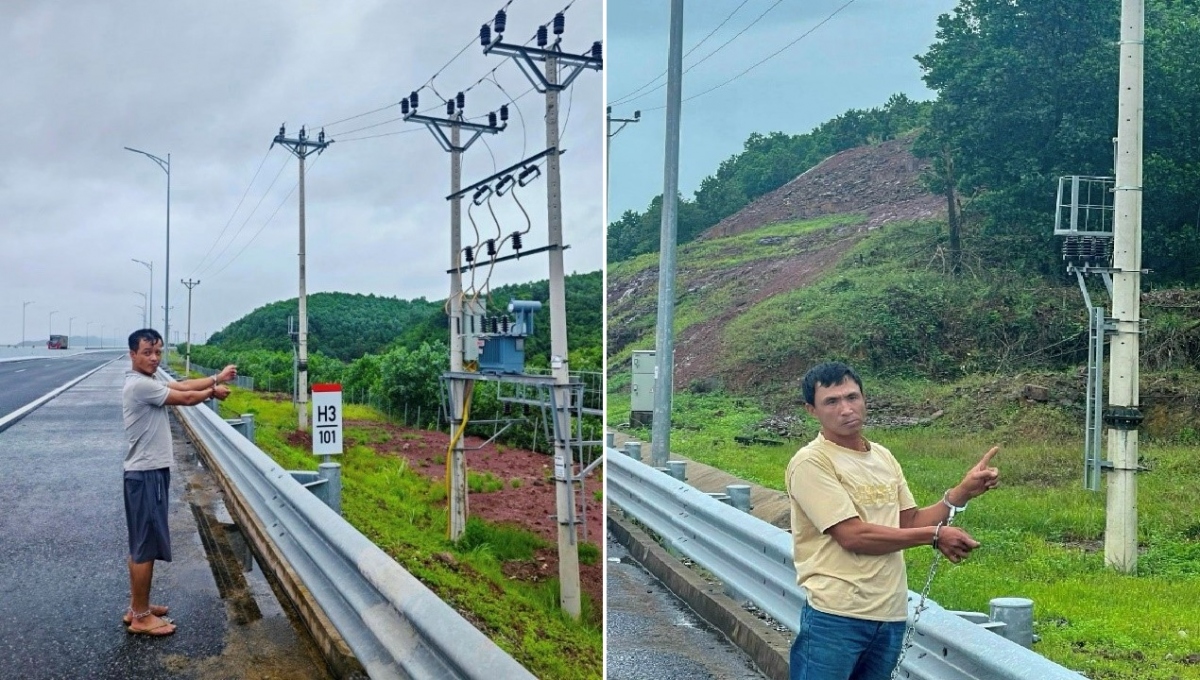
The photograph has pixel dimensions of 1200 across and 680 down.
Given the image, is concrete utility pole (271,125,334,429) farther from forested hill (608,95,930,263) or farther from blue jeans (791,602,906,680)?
blue jeans (791,602,906,680)

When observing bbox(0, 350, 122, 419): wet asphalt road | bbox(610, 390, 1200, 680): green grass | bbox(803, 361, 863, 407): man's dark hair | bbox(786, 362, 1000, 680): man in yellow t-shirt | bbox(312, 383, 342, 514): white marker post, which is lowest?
bbox(610, 390, 1200, 680): green grass

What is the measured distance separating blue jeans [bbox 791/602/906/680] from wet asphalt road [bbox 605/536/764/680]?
4.61 ft

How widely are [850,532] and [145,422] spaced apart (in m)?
3.11

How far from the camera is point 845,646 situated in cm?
221

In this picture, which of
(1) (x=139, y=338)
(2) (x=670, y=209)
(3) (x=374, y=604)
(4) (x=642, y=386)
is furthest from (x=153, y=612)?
(4) (x=642, y=386)

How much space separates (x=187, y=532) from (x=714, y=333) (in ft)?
34.7

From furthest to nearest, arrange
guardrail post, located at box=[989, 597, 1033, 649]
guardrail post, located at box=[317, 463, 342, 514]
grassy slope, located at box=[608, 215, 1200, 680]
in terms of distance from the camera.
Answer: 1. guardrail post, located at box=[317, 463, 342, 514]
2. grassy slope, located at box=[608, 215, 1200, 680]
3. guardrail post, located at box=[989, 597, 1033, 649]

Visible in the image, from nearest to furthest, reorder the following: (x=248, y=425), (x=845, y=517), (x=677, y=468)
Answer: (x=845, y=517) < (x=677, y=468) < (x=248, y=425)

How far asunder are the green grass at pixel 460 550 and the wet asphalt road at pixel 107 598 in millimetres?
1198

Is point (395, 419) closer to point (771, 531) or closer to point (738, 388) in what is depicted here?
point (738, 388)

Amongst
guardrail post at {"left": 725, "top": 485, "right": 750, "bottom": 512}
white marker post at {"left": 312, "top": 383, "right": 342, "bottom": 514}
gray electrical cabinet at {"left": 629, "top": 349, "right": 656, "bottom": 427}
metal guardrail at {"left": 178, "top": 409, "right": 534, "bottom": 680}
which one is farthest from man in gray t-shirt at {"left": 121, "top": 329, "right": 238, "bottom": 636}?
white marker post at {"left": 312, "top": 383, "right": 342, "bottom": 514}

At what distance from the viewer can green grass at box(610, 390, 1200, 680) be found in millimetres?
4863

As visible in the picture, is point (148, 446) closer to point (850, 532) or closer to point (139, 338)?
point (139, 338)

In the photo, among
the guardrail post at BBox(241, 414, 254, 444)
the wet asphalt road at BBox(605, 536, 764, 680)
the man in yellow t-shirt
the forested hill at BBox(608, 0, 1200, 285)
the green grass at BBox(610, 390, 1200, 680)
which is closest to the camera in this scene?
the man in yellow t-shirt
